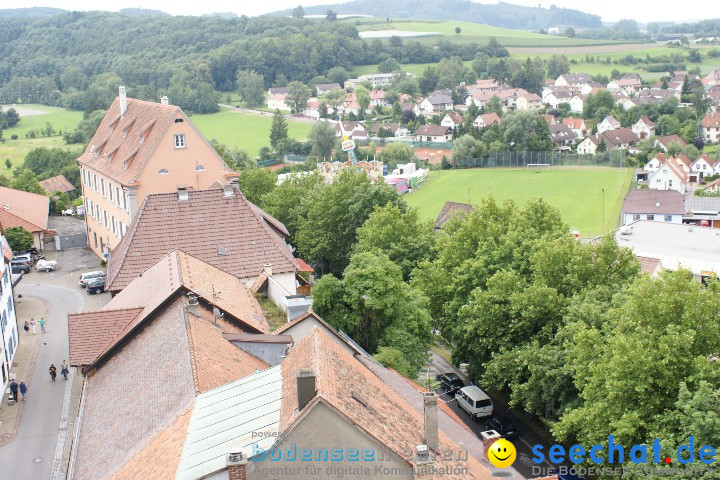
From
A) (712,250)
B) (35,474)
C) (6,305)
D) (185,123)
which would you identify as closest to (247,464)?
(35,474)

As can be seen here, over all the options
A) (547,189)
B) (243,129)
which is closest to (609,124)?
(547,189)

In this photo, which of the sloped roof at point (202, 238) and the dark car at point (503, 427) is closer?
the dark car at point (503, 427)

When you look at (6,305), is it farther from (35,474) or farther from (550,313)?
(550,313)

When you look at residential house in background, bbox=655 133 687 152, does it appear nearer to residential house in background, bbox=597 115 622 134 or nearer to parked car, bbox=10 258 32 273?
residential house in background, bbox=597 115 622 134

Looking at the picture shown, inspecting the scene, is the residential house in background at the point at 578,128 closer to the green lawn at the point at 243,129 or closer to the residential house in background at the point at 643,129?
the residential house in background at the point at 643,129

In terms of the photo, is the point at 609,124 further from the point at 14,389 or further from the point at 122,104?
the point at 14,389

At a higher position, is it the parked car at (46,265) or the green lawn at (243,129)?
the parked car at (46,265)

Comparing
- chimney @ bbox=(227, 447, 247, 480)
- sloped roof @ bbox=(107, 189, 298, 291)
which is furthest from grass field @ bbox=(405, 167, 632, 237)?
chimney @ bbox=(227, 447, 247, 480)

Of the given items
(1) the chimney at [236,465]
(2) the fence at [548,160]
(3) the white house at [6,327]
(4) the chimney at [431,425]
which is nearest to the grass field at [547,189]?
(2) the fence at [548,160]

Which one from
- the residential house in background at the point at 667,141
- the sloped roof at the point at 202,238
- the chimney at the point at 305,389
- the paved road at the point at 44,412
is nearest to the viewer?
the chimney at the point at 305,389
